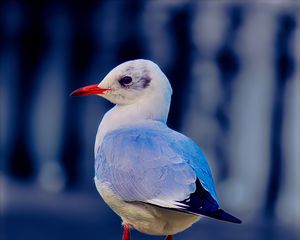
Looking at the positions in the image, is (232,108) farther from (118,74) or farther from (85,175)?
(118,74)

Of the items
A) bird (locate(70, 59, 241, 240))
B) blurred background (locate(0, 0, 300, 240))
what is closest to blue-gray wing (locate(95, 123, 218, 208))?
bird (locate(70, 59, 241, 240))

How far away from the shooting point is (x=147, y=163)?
2.92 metres

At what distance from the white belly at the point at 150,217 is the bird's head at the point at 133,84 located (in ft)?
0.92

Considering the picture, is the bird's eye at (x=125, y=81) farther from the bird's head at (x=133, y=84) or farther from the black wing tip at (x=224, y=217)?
the black wing tip at (x=224, y=217)

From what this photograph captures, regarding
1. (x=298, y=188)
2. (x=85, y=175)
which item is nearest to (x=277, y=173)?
(x=298, y=188)

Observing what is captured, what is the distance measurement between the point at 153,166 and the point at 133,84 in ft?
0.97

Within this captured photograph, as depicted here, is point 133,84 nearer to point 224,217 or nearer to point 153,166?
point 153,166

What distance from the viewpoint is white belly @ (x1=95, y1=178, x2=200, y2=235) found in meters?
2.88

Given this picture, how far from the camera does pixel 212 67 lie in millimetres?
10844

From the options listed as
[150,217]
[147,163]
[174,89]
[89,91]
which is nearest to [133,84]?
[89,91]

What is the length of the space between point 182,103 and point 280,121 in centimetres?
98

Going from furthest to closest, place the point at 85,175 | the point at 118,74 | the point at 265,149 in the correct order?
1. the point at 85,175
2. the point at 265,149
3. the point at 118,74

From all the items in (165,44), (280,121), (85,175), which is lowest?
(85,175)

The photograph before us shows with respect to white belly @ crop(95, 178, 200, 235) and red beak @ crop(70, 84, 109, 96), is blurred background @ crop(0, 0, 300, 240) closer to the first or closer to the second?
red beak @ crop(70, 84, 109, 96)
